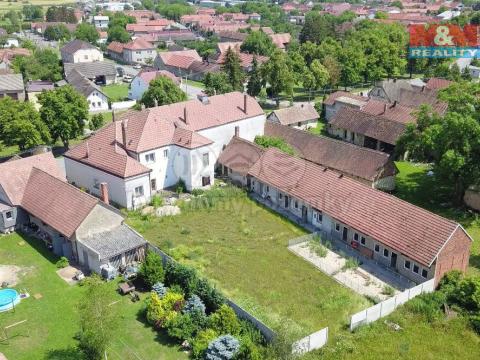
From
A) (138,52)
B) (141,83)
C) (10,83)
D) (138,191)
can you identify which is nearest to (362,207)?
(138,191)

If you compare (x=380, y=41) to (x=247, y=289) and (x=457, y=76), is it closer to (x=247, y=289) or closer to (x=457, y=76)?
(x=457, y=76)

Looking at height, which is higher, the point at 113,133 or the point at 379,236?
the point at 113,133

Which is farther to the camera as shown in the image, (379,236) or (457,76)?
(457,76)

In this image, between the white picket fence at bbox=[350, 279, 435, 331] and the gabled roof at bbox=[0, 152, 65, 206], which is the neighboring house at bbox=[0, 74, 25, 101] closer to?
the gabled roof at bbox=[0, 152, 65, 206]

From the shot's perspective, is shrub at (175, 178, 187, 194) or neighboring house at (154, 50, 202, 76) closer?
shrub at (175, 178, 187, 194)

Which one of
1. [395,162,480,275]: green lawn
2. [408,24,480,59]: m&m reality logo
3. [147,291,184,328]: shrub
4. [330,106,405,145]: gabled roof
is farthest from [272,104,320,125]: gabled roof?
[408,24,480,59]: m&m reality logo

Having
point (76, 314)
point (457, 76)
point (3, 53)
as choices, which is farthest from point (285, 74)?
point (3, 53)
